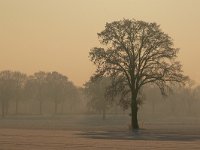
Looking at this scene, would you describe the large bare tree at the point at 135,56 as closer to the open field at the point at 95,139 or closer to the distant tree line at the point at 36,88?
the open field at the point at 95,139

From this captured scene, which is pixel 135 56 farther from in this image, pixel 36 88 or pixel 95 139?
pixel 36 88

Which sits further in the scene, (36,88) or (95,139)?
(36,88)

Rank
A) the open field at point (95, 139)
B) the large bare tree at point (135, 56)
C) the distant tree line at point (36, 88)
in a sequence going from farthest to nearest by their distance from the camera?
1. the distant tree line at point (36, 88)
2. the large bare tree at point (135, 56)
3. the open field at point (95, 139)

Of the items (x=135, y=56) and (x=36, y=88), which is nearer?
(x=135, y=56)

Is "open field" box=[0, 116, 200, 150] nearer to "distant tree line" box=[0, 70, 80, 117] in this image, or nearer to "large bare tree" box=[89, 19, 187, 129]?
"large bare tree" box=[89, 19, 187, 129]

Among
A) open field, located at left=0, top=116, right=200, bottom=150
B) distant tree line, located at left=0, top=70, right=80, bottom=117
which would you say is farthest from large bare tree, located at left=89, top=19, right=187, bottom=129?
distant tree line, located at left=0, top=70, right=80, bottom=117

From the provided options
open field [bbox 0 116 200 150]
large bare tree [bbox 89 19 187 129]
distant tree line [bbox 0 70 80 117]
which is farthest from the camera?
distant tree line [bbox 0 70 80 117]

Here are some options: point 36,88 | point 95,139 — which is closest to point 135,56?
point 95,139

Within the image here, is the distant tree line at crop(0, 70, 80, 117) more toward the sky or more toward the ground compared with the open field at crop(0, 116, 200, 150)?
more toward the sky

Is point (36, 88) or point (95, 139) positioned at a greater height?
point (36, 88)

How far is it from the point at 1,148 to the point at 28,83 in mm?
135553

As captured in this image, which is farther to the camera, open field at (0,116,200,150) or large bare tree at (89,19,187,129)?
large bare tree at (89,19,187,129)

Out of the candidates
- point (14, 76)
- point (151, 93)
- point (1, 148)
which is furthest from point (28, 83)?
point (1, 148)

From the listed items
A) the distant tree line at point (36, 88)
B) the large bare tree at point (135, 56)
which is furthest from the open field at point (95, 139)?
the distant tree line at point (36, 88)
